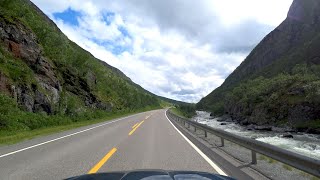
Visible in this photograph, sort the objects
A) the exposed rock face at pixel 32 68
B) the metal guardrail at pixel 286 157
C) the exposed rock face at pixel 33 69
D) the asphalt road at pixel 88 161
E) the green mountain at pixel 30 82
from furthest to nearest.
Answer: the exposed rock face at pixel 32 68
the exposed rock face at pixel 33 69
the green mountain at pixel 30 82
the asphalt road at pixel 88 161
the metal guardrail at pixel 286 157

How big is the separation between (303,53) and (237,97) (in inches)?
1736

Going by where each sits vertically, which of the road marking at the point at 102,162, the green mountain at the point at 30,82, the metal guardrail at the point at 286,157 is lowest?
the road marking at the point at 102,162

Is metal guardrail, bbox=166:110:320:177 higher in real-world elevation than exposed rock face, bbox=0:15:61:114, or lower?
lower

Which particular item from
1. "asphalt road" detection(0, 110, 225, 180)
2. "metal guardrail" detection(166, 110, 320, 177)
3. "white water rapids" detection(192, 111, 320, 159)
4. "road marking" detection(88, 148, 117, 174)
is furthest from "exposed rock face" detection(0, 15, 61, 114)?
"metal guardrail" detection(166, 110, 320, 177)

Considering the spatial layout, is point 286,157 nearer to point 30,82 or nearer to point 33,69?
point 30,82

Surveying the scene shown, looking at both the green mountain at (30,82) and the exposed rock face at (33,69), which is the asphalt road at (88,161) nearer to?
the green mountain at (30,82)

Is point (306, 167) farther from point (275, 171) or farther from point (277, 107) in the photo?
point (277, 107)

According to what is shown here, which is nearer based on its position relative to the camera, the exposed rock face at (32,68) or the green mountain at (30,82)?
the green mountain at (30,82)

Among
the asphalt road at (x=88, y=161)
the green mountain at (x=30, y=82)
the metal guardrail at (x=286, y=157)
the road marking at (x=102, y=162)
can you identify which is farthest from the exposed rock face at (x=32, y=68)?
the metal guardrail at (x=286, y=157)

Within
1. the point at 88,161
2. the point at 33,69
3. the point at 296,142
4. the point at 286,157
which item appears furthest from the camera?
the point at 33,69

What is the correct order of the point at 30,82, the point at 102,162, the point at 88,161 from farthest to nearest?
the point at 30,82, the point at 88,161, the point at 102,162

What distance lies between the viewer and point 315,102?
63.2 m

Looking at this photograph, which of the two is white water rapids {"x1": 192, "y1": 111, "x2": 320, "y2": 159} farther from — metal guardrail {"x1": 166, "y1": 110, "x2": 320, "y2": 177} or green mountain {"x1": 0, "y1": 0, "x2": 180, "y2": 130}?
green mountain {"x1": 0, "y1": 0, "x2": 180, "y2": 130}

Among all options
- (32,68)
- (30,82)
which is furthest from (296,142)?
(32,68)
